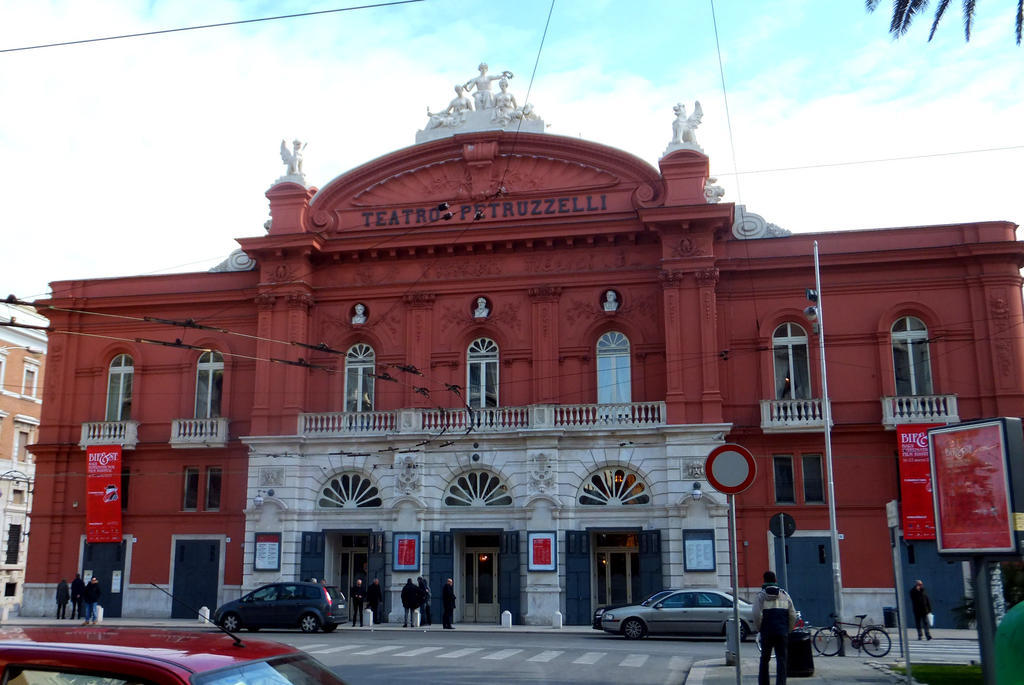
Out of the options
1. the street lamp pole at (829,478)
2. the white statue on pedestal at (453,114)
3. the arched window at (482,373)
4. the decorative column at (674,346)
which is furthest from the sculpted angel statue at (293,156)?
the street lamp pole at (829,478)

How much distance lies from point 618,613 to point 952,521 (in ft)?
49.4

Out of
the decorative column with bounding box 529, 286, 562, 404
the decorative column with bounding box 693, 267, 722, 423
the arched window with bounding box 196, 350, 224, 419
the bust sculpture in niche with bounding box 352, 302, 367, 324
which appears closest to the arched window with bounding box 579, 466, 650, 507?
the decorative column with bounding box 693, 267, 722, 423

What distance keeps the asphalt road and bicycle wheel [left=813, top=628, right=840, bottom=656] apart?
1.30 m

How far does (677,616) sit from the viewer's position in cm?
2439

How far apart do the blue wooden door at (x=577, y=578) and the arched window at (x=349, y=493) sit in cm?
671

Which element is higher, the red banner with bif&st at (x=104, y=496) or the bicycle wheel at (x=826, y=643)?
the red banner with bif&st at (x=104, y=496)

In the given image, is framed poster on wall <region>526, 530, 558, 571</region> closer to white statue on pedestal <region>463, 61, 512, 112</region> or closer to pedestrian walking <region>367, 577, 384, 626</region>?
pedestrian walking <region>367, 577, 384, 626</region>

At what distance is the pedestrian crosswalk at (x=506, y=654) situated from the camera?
57.5 feet

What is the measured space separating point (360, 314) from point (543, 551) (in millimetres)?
10654

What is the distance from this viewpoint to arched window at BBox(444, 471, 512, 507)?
3109cm

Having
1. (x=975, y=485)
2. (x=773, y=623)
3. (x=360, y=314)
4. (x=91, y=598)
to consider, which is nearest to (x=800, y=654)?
(x=773, y=623)

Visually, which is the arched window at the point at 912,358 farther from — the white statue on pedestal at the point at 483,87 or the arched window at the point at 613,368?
the white statue on pedestal at the point at 483,87

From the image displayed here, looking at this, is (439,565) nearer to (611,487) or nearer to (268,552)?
(268,552)

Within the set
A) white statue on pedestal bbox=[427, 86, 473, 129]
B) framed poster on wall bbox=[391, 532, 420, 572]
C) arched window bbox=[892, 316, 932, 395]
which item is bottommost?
framed poster on wall bbox=[391, 532, 420, 572]
